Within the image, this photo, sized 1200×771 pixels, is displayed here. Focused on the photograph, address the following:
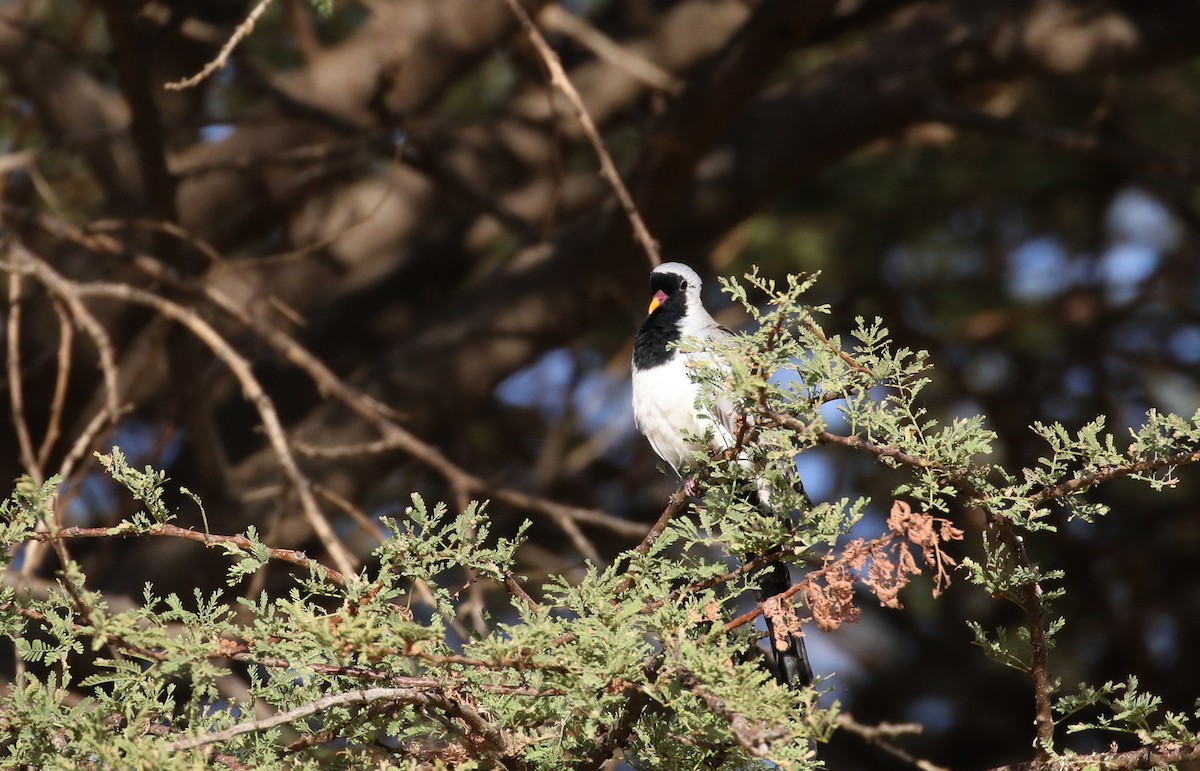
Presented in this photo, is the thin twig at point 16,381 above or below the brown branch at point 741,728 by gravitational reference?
above

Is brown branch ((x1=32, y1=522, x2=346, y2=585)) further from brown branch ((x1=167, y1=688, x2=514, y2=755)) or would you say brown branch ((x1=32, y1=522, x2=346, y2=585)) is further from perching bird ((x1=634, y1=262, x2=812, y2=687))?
perching bird ((x1=634, y1=262, x2=812, y2=687))

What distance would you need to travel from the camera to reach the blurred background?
4.03 m

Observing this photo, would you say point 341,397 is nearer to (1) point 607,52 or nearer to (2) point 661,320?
(2) point 661,320

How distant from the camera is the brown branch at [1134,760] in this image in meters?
1.64

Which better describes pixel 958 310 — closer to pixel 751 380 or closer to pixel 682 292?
pixel 682 292

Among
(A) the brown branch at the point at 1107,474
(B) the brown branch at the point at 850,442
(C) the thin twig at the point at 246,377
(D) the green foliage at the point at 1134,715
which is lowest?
(D) the green foliage at the point at 1134,715

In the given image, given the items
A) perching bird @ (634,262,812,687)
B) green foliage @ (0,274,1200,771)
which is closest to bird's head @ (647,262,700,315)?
perching bird @ (634,262,812,687)

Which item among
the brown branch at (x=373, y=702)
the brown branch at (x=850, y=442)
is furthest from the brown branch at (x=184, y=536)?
the brown branch at (x=850, y=442)

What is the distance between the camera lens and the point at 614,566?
5.72ft

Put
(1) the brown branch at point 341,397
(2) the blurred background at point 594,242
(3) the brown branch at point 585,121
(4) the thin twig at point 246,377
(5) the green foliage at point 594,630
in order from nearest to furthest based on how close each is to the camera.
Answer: (5) the green foliage at point 594,630, (3) the brown branch at point 585,121, (4) the thin twig at point 246,377, (1) the brown branch at point 341,397, (2) the blurred background at point 594,242

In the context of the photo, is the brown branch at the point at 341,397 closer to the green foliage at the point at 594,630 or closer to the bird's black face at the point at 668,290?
the bird's black face at the point at 668,290

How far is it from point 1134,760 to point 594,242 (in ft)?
9.68

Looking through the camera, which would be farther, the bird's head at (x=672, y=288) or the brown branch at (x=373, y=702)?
the bird's head at (x=672, y=288)

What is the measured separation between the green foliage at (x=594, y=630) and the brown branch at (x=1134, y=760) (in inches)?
0.9
